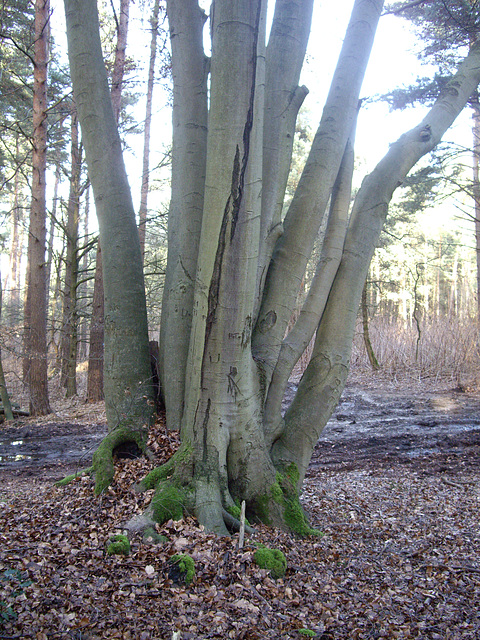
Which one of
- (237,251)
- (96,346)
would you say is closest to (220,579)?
(237,251)

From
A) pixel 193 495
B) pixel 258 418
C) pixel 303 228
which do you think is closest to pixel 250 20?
pixel 303 228

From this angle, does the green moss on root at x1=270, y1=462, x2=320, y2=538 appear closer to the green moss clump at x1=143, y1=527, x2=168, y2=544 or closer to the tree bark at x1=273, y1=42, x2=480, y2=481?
the tree bark at x1=273, y1=42, x2=480, y2=481

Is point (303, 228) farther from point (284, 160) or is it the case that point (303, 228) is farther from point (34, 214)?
point (34, 214)

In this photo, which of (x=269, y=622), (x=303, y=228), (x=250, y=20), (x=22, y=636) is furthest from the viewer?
(x=303, y=228)

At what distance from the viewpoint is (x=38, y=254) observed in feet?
32.9

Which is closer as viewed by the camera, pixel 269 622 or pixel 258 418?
pixel 269 622

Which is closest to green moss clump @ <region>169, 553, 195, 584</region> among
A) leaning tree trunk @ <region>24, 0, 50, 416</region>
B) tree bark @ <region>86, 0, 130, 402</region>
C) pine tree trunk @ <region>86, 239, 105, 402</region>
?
leaning tree trunk @ <region>24, 0, 50, 416</region>

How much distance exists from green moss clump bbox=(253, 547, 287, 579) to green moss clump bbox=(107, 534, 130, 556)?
0.74 m

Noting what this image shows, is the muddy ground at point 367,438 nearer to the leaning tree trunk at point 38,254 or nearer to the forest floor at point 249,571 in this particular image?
the leaning tree trunk at point 38,254

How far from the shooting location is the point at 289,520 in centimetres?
338

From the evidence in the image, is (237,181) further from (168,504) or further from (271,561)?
(271,561)

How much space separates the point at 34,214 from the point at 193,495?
877 centimetres

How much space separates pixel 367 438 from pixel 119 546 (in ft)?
18.8

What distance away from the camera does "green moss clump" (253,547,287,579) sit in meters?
2.68
